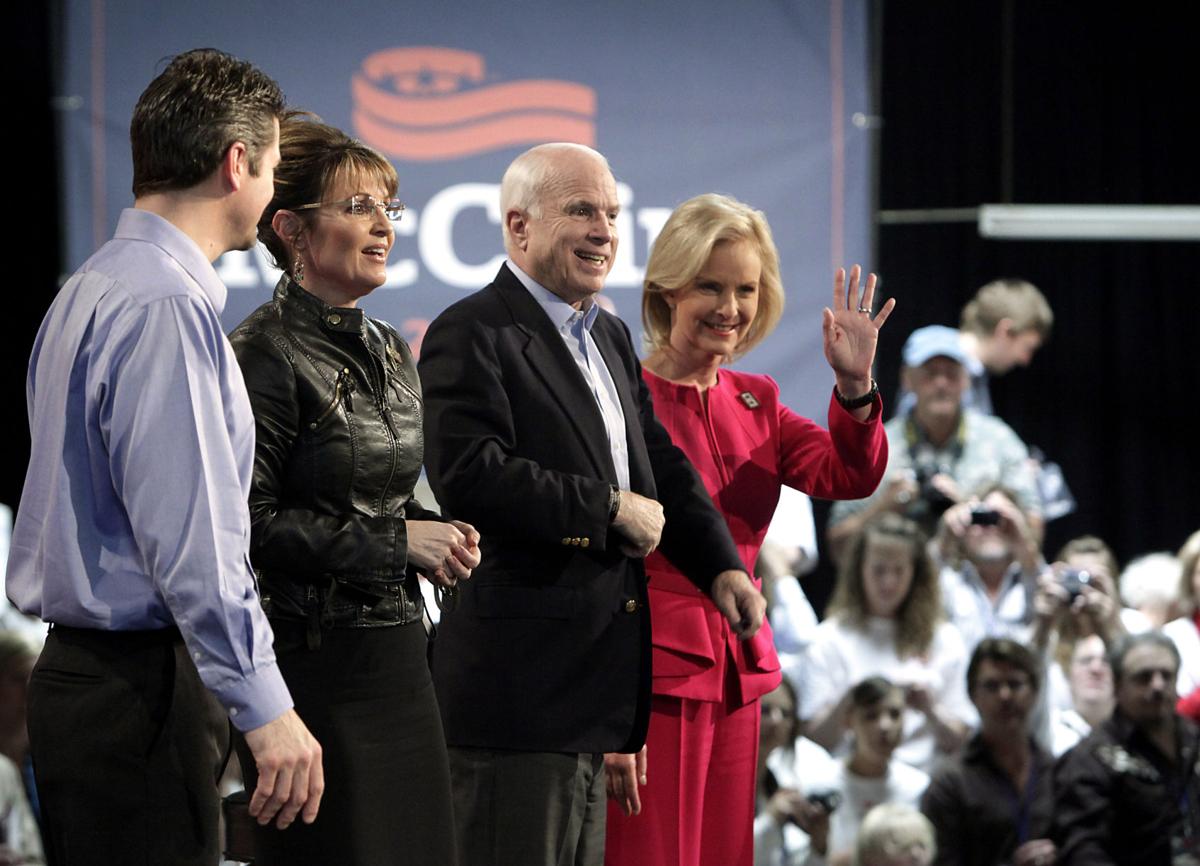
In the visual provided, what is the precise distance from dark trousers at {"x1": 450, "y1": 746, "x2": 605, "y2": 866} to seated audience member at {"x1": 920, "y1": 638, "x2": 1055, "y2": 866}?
2302mm

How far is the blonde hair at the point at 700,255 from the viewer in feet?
9.10

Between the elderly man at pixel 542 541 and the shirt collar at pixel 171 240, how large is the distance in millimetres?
583

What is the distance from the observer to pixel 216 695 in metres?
1.73

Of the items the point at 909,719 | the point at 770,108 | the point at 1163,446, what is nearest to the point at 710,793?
the point at 909,719

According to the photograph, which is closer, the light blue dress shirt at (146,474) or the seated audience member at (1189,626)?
the light blue dress shirt at (146,474)

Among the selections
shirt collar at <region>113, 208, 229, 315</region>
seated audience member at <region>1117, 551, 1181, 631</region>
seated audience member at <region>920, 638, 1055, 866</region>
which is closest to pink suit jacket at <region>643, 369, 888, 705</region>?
shirt collar at <region>113, 208, 229, 315</region>

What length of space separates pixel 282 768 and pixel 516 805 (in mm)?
697

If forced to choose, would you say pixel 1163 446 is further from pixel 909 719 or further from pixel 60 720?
pixel 60 720

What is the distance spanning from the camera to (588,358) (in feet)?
8.32

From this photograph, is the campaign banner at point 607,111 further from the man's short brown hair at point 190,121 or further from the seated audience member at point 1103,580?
the man's short brown hair at point 190,121

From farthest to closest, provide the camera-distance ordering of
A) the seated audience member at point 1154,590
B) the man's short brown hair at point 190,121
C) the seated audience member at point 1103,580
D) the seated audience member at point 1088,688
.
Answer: the seated audience member at point 1154,590
the seated audience member at point 1103,580
the seated audience member at point 1088,688
the man's short brown hair at point 190,121

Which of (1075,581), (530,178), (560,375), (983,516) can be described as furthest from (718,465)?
(1075,581)

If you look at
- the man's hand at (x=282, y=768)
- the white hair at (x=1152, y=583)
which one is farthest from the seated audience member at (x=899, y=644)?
the man's hand at (x=282, y=768)

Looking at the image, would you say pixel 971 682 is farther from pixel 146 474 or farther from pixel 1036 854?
pixel 146 474
